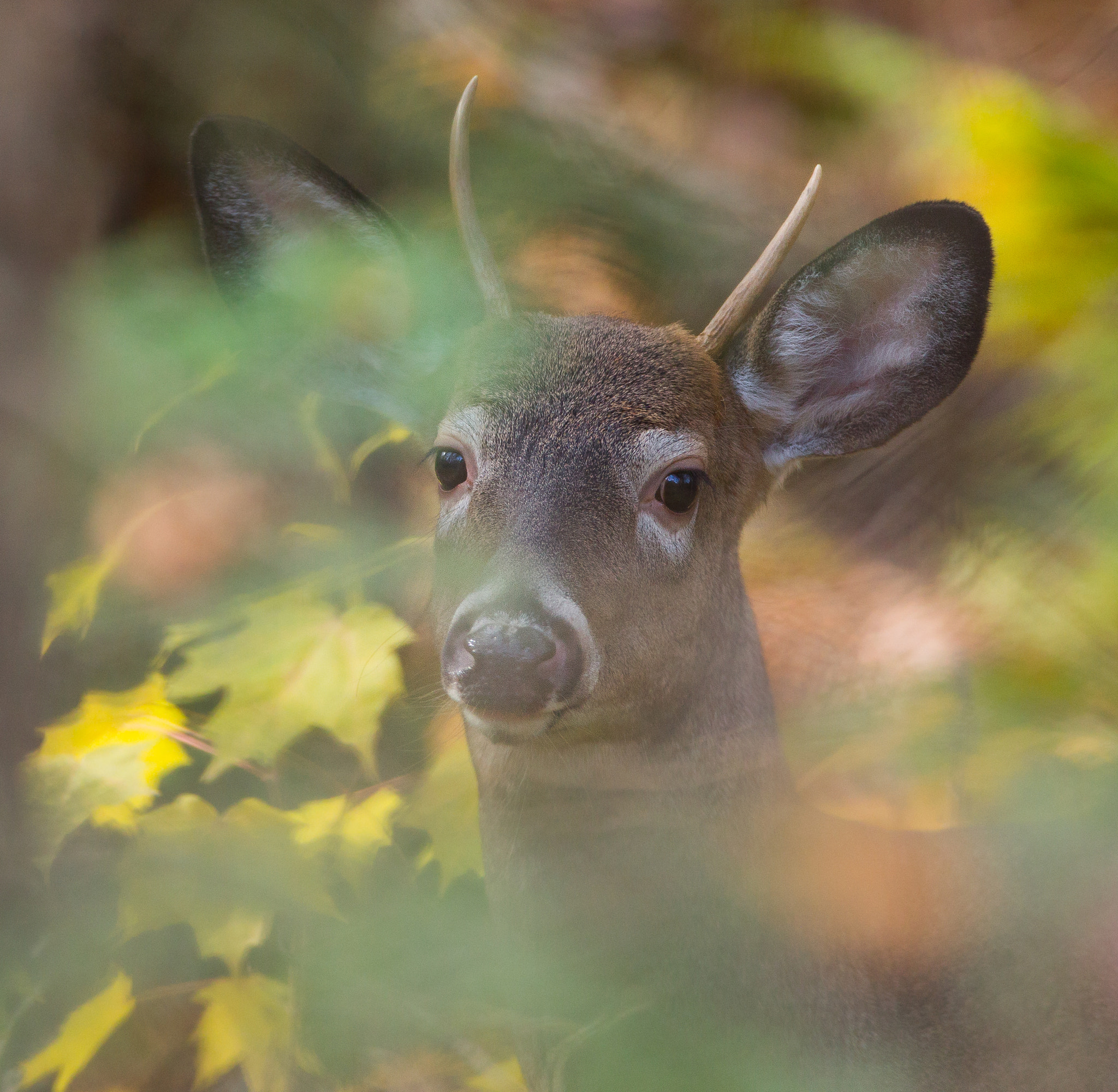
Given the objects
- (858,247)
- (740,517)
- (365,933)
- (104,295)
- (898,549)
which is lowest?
(365,933)

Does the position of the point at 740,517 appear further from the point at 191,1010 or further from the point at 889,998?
the point at 191,1010

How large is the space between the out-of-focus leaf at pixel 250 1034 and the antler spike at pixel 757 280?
174 centimetres

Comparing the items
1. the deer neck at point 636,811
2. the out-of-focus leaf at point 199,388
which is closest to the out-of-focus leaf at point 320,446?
the out-of-focus leaf at point 199,388

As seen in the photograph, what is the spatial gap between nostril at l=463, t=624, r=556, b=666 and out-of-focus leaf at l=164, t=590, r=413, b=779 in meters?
0.85

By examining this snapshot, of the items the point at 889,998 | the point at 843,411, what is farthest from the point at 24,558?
the point at 889,998

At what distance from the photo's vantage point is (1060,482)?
8.41 feet

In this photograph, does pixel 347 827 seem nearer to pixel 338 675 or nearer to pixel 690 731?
pixel 338 675

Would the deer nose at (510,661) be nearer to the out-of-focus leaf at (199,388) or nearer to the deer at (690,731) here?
the deer at (690,731)

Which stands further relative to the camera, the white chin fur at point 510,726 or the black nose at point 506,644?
the white chin fur at point 510,726

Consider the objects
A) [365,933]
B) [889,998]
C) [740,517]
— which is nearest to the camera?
[889,998]

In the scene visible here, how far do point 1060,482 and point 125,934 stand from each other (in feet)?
7.98

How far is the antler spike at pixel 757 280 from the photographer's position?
1943 millimetres

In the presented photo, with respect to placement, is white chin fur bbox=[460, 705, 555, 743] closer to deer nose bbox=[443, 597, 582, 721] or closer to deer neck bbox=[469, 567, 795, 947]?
deer nose bbox=[443, 597, 582, 721]

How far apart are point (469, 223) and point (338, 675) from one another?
1.02 metres
